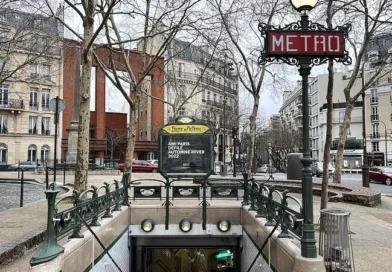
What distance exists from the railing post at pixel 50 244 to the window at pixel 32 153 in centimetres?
4497

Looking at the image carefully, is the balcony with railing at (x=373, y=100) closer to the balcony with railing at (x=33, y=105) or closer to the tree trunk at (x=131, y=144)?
the balcony with railing at (x=33, y=105)

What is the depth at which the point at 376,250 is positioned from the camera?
662cm

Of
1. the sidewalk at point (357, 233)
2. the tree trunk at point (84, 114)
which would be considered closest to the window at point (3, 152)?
the sidewalk at point (357, 233)

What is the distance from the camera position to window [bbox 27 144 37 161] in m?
45.0

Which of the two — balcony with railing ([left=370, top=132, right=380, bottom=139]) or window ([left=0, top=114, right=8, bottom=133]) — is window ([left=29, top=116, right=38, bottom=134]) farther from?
balcony with railing ([left=370, top=132, right=380, bottom=139])

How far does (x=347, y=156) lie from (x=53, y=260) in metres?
66.8

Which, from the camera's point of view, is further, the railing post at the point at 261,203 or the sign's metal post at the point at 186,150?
the sign's metal post at the point at 186,150

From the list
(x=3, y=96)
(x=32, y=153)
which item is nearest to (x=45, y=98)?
(x=3, y=96)

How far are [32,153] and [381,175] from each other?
4099 centimetres

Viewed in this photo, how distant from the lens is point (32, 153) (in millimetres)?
45188

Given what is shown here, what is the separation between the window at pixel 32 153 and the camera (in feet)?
148

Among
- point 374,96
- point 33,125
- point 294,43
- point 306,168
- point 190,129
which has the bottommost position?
point 306,168

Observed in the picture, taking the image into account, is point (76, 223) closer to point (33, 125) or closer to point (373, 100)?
point (33, 125)

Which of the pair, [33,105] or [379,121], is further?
[379,121]
